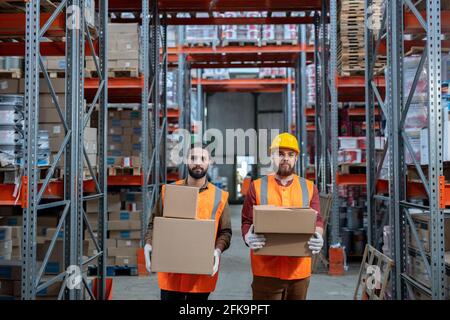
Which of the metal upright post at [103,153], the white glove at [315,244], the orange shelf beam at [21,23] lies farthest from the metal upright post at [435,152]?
the metal upright post at [103,153]

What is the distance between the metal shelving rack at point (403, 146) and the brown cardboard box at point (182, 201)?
2014 mm

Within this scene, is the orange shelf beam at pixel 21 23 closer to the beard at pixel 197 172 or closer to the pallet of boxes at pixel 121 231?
the beard at pixel 197 172

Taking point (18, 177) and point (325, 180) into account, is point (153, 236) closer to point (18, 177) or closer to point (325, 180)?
point (18, 177)

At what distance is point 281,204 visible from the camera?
4055mm

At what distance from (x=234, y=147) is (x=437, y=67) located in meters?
18.3

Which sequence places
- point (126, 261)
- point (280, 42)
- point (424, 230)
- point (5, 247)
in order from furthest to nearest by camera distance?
point (280, 42)
point (126, 261)
point (5, 247)
point (424, 230)

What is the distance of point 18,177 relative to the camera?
5.03 meters

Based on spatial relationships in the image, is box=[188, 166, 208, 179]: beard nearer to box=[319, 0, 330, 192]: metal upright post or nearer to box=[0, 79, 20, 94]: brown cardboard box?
box=[0, 79, 20, 94]: brown cardboard box

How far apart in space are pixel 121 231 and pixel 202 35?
6.21m

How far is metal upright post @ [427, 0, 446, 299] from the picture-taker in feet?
13.5

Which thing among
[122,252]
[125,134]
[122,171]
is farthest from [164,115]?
[122,252]

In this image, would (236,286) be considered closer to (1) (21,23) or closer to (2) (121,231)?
(2) (121,231)

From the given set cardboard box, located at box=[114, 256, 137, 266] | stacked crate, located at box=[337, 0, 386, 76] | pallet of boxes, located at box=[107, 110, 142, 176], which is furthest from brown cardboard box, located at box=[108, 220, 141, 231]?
stacked crate, located at box=[337, 0, 386, 76]

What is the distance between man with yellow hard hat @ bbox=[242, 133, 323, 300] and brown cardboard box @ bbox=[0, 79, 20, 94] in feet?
10.9
